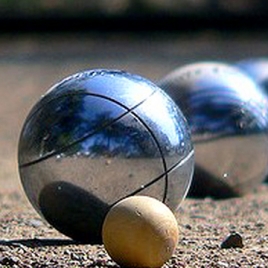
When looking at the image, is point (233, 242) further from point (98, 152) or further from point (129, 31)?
point (129, 31)

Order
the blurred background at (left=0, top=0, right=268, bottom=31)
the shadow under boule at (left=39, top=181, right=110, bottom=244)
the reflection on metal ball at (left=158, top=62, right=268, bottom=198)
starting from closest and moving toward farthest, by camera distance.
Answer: the shadow under boule at (left=39, top=181, right=110, bottom=244)
the reflection on metal ball at (left=158, top=62, right=268, bottom=198)
the blurred background at (left=0, top=0, right=268, bottom=31)

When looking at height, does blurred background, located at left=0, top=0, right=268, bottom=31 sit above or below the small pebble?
below

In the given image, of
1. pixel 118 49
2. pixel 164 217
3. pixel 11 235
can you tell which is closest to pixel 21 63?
pixel 118 49

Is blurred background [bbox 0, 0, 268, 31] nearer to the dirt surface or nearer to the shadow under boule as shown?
the dirt surface

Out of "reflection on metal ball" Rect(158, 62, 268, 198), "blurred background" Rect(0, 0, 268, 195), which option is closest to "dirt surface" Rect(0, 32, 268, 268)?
"blurred background" Rect(0, 0, 268, 195)

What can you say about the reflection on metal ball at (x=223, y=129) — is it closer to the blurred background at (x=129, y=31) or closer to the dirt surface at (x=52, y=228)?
the dirt surface at (x=52, y=228)

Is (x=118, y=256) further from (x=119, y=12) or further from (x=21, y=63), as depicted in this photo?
(x=119, y=12)

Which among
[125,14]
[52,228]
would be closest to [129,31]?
[125,14]
